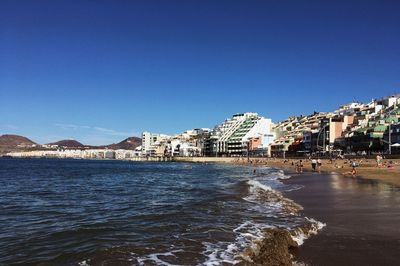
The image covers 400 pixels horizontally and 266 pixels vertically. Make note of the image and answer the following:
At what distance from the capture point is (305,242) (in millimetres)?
10914

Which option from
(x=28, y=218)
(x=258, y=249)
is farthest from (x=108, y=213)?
(x=258, y=249)

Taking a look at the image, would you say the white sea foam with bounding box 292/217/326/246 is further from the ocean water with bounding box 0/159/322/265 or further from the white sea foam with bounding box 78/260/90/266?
the white sea foam with bounding box 78/260/90/266

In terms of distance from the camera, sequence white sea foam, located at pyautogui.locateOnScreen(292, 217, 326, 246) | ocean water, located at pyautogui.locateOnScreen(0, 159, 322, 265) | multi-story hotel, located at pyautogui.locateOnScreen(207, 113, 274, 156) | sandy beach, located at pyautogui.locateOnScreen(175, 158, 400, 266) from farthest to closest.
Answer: multi-story hotel, located at pyautogui.locateOnScreen(207, 113, 274, 156) < white sea foam, located at pyautogui.locateOnScreen(292, 217, 326, 246) < ocean water, located at pyautogui.locateOnScreen(0, 159, 322, 265) < sandy beach, located at pyautogui.locateOnScreen(175, 158, 400, 266)

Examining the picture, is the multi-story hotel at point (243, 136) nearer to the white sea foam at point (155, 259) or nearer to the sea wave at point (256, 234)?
the sea wave at point (256, 234)

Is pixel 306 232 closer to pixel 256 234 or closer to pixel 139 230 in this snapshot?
pixel 256 234

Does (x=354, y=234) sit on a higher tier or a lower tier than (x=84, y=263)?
higher

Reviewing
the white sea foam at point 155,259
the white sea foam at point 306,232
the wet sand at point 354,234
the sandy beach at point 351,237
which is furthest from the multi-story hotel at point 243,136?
the white sea foam at point 155,259

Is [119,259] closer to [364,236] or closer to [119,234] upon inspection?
[119,234]

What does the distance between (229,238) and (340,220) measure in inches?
182

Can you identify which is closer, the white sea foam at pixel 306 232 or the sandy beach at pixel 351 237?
the sandy beach at pixel 351 237

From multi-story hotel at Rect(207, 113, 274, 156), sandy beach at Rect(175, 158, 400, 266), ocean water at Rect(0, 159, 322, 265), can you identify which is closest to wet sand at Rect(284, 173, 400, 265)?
sandy beach at Rect(175, 158, 400, 266)

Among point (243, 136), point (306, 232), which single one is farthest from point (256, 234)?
point (243, 136)

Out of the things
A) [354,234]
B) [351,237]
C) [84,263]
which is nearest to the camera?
[84,263]

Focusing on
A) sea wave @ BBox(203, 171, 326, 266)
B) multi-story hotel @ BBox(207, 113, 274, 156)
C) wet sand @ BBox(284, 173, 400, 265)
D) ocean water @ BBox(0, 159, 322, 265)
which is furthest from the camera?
multi-story hotel @ BBox(207, 113, 274, 156)
